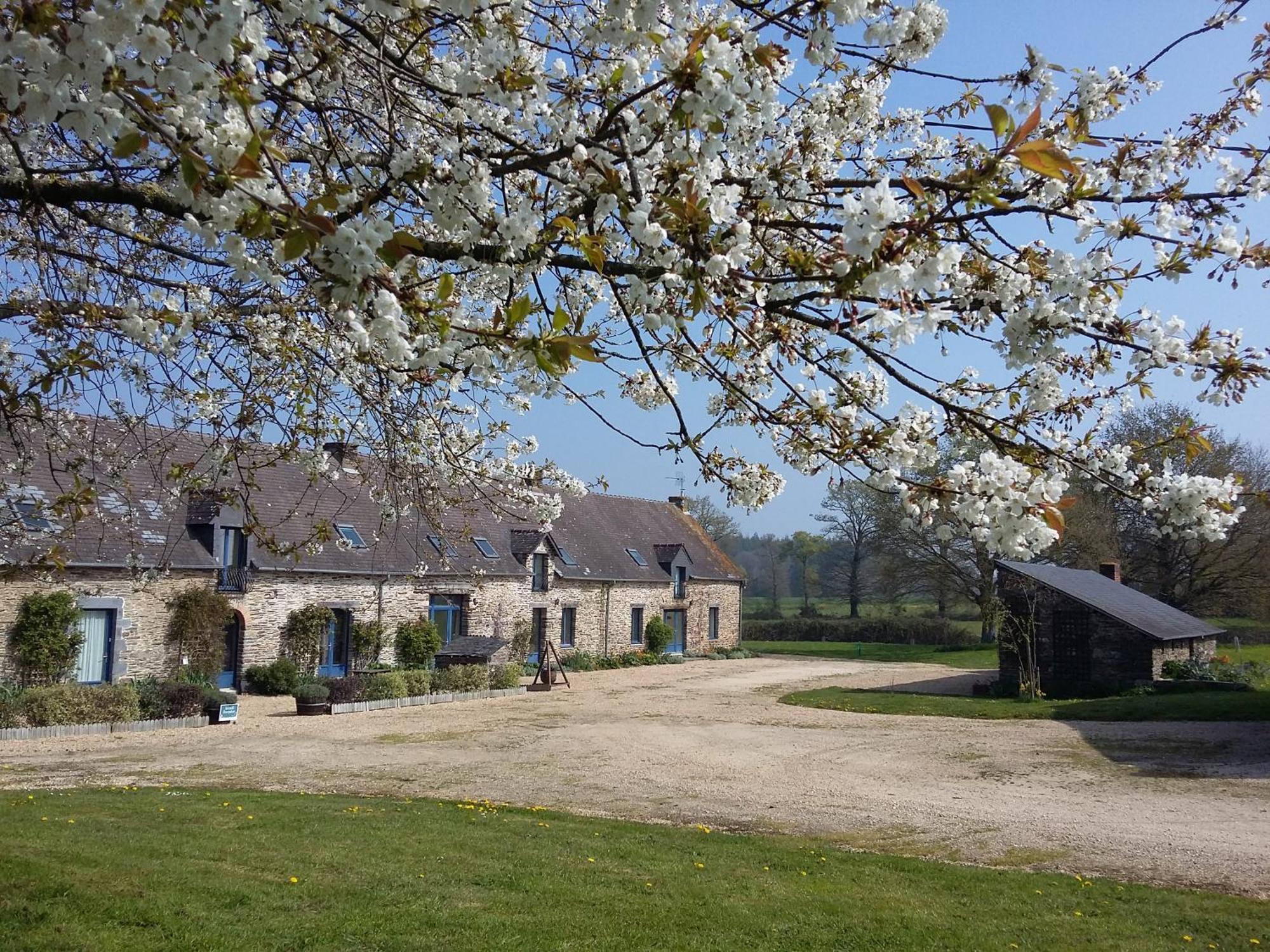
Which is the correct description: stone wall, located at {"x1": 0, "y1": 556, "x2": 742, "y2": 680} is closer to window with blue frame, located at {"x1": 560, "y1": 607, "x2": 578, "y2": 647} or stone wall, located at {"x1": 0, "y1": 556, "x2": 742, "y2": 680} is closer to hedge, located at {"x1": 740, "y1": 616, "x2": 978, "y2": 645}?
window with blue frame, located at {"x1": 560, "y1": 607, "x2": 578, "y2": 647}

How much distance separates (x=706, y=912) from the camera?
6.00 m

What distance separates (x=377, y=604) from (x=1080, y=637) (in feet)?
55.1

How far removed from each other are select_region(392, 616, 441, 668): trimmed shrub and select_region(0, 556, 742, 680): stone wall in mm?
244

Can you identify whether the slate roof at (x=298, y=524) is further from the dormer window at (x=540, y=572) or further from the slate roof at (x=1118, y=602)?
the slate roof at (x=1118, y=602)

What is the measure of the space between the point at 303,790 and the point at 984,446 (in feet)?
29.3

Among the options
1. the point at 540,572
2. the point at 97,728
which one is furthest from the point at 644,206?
the point at 540,572

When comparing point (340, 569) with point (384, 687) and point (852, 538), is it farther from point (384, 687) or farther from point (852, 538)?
point (852, 538)

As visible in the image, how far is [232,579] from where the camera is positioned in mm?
19906

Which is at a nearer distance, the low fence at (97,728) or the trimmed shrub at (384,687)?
the low fence at (97,728)

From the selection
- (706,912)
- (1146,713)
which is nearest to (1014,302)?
(706,912)

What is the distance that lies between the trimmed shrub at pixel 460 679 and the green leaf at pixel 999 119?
19952 mm

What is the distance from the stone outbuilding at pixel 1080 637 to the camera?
20.9m

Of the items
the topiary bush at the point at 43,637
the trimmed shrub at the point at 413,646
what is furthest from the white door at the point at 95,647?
the trimmed shrub at the point at 413,646

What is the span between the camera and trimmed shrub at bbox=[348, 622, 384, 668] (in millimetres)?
22172
